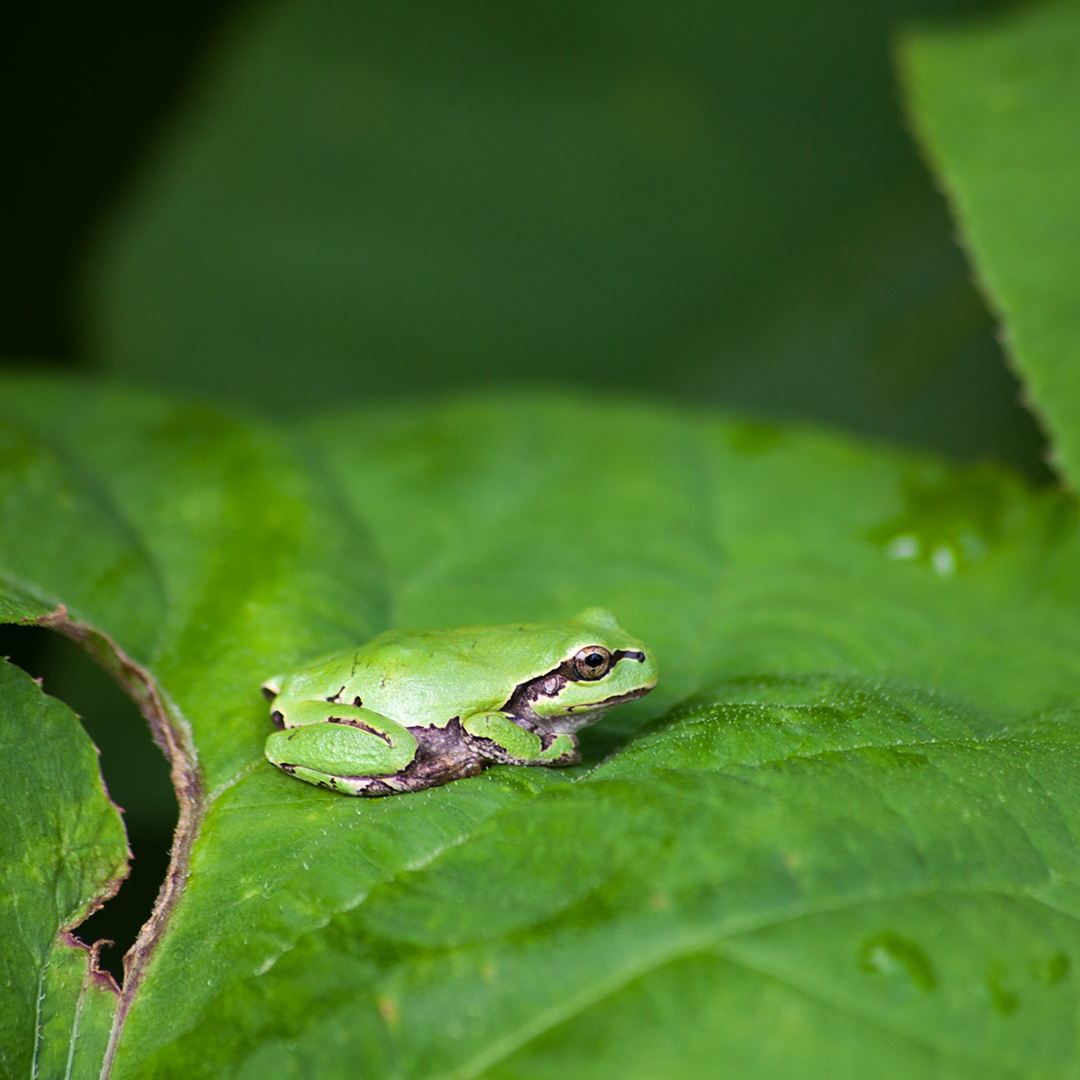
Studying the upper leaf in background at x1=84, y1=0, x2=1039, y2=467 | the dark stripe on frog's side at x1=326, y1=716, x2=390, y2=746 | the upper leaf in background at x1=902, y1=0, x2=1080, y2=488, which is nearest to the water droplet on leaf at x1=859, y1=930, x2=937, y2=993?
the dark stripe on frog's side at x1=326, y1=716, x2=390, y2=746

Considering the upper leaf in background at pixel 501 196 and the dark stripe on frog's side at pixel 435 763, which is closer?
the dark stripe on frog's side at pixel 435 763

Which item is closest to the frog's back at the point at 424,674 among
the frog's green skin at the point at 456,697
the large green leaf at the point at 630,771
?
the frog's green skin at the point at 456,697

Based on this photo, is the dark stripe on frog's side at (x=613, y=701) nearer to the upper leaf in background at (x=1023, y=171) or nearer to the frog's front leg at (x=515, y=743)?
the frog's front leg at (x=515, y=743)

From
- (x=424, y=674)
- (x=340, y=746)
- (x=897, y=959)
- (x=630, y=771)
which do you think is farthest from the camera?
(x=424, y=674)

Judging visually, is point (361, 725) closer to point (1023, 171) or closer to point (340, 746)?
point (340, 746)

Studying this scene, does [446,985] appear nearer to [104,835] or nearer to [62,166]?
[104,835]

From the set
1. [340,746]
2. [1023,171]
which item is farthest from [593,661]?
[1023,171]
